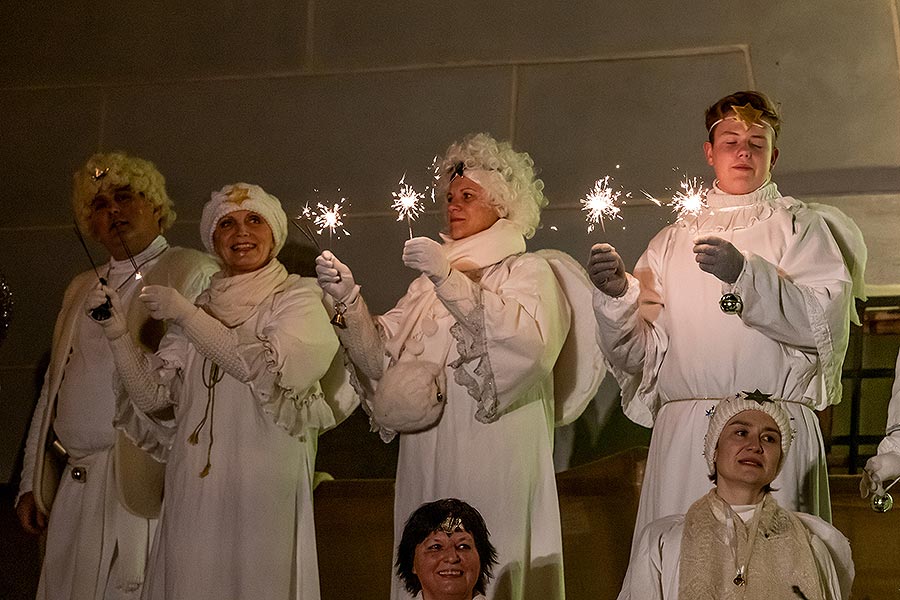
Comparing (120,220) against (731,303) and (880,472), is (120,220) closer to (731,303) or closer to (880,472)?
(731,303)

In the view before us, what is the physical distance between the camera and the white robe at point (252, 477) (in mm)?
6051

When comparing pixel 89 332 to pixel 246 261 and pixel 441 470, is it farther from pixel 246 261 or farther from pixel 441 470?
pixel 441 470

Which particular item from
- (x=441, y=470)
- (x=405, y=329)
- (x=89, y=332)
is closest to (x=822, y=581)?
(x=441, y=470)

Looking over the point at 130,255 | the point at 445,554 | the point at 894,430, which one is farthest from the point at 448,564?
the point at 130,255

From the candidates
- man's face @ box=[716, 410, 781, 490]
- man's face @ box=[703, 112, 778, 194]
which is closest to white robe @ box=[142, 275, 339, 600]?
man's face @ box=[703, 112, 778, 194]

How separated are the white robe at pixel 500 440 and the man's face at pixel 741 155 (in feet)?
2.54

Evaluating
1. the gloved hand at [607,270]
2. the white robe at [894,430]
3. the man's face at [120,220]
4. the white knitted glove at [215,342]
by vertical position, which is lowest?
the white robe at [894,430]

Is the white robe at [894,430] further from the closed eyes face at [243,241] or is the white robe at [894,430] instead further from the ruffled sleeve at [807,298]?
the closed eyes face at [243,241]

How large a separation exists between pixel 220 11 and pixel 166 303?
2558 mm

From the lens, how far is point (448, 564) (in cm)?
503

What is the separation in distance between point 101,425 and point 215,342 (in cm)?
71

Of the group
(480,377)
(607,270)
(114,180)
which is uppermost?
(114,180)

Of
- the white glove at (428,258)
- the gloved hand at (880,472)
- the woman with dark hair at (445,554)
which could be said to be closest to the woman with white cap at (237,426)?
the white glove at (428,258)

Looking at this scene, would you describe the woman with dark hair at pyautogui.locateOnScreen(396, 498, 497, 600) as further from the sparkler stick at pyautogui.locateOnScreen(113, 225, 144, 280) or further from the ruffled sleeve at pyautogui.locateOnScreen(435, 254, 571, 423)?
the sparkler stick at pyautogui.locateOnScreen(113, 225, 144, 280)
